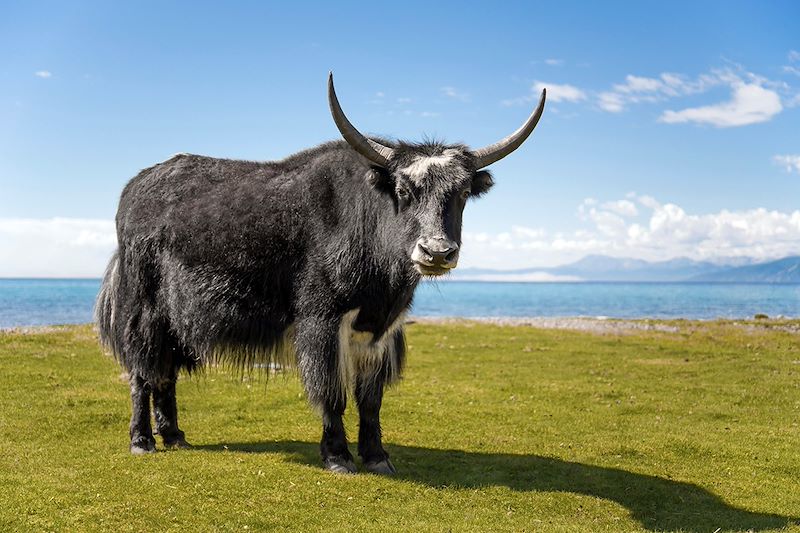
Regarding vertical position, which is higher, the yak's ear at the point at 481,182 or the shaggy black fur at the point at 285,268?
the yak's ear at the point at 481,182

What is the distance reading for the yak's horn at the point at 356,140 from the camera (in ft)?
24.8

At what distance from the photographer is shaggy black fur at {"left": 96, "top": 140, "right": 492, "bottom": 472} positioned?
7762 mm

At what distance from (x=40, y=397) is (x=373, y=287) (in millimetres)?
7347

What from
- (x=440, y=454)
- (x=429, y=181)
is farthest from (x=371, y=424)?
(x=429, y=181)

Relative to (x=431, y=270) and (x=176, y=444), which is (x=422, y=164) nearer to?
(x=431, y=270)

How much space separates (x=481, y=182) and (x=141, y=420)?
5.21 metres

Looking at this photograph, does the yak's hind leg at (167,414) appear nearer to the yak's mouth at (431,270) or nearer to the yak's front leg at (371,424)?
the yak's front leg at (371,424)

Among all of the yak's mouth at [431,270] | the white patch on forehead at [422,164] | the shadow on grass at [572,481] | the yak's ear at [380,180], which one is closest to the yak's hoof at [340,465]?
the shadow on grass at [572,481]

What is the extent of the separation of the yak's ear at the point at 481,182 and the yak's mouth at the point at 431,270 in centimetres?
125

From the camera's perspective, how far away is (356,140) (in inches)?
301

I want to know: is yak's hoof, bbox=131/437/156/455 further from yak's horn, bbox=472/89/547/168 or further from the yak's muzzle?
yak's horn, bbox=472/89/547/168

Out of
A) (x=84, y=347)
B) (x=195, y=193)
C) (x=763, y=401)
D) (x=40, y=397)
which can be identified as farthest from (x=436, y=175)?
(x=84, y=347)

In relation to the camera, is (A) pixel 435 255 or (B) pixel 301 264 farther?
(B) pixel 301 264

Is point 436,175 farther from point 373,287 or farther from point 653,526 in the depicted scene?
point 653,526
